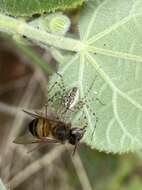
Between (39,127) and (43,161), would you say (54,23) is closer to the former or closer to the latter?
(39,127)

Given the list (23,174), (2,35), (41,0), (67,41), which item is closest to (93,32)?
(67,41)

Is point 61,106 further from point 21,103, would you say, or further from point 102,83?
point 21,103

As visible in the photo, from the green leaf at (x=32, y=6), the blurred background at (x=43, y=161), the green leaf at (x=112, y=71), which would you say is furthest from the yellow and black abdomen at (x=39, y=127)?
the blurred background at (x=43, y=161)

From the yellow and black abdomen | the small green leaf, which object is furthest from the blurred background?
the small green leaf

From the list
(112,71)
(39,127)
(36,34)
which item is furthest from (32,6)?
(39,127)

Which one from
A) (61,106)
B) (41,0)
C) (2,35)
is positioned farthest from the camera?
(2,35)

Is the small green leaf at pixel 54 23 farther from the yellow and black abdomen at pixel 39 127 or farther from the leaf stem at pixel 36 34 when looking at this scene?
the yellow and black abdomen at pixel 39 127
